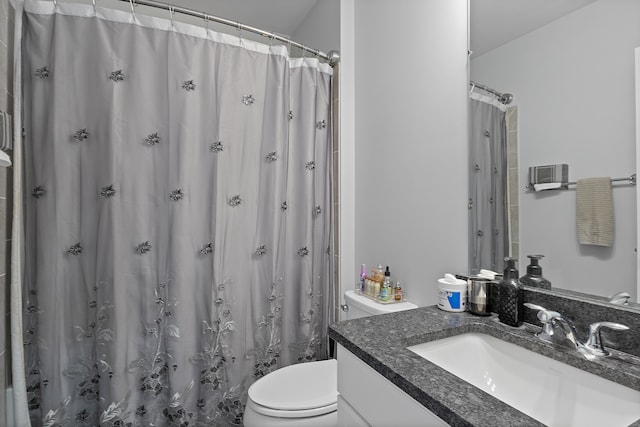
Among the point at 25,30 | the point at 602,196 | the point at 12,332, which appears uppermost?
the point at 25,30

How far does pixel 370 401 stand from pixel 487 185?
2.63 ft

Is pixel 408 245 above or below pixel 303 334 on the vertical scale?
above

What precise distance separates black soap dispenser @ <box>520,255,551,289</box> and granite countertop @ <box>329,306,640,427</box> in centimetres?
12

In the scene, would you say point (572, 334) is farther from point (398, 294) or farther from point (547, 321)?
point (398, 294)

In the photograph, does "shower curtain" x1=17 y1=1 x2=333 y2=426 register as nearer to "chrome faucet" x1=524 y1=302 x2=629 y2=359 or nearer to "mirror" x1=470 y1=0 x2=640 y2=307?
"mirror" x1=470 y1=0 x2=640 y2=307

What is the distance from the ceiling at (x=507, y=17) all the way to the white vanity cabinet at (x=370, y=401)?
1.08 m

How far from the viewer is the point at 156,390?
1378 millimetres

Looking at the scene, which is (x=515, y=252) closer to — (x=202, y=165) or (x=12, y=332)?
(x=202, y=165)

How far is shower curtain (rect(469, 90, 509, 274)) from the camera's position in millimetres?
1025

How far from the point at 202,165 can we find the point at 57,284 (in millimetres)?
760

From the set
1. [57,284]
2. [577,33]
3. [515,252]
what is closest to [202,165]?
[57,284]

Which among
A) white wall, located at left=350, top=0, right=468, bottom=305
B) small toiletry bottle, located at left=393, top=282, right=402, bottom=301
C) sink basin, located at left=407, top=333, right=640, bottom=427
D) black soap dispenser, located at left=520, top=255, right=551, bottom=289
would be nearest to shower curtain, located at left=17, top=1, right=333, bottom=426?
white wall, located at left=350, top=0, right=468, bottom=305

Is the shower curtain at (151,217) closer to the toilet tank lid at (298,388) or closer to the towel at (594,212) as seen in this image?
Answer: the toilet tank lid at (298,388)

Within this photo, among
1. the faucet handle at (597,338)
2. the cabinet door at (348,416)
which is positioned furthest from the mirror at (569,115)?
the cabinet door at (348,416)
